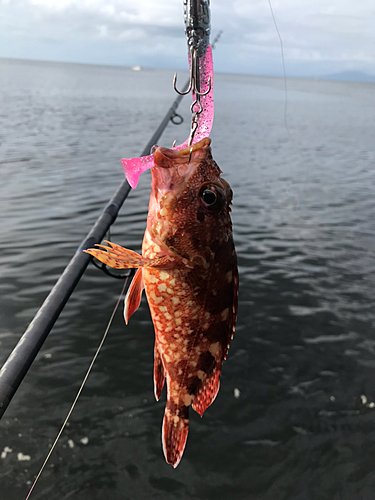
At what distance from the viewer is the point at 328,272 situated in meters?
12.1

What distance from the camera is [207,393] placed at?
2305mm

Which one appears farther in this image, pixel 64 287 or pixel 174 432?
pixel 64 287

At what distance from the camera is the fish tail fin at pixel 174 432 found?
83.2 inches

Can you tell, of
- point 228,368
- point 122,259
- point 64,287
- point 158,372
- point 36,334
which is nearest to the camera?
point 122,259

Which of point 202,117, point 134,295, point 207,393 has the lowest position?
Answer: point 207,393

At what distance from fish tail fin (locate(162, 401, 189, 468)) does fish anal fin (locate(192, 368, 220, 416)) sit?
0.30ft

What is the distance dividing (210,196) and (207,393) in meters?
1.15

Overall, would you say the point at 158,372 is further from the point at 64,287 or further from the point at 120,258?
the point at 64,287

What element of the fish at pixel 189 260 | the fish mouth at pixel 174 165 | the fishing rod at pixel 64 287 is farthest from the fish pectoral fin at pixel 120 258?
the fishing rod at pixel 64 287

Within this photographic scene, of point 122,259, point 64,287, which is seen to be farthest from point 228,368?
point 122,259

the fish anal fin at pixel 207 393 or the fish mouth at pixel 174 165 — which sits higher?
the fish mouth at pixel 174 165

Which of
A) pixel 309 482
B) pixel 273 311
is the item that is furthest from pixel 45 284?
pixel 309 482

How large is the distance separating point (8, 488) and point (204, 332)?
503 centimetres

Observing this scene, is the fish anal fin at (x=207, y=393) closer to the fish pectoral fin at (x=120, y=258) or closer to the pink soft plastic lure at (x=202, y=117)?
the fish pectoral fin at (x=120, y=258)
